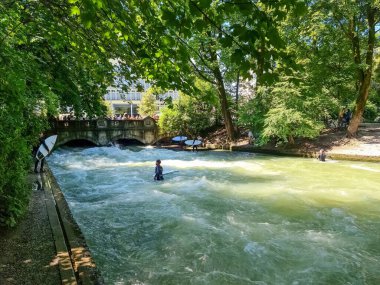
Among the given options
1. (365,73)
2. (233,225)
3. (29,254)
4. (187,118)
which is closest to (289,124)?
(365,73)

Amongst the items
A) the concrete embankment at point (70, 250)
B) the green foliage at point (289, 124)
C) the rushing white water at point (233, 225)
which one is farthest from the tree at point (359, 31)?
the concrete embankment at point (70, 250)

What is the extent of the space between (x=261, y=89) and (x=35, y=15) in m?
22.3

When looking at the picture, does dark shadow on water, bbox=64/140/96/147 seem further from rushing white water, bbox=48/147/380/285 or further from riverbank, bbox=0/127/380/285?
riverbank, bbox=0/127/380/285

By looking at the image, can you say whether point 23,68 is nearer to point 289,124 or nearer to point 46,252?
point 46,252

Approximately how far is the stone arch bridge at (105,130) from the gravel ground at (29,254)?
27.4 meters

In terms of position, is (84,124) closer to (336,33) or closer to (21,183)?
(336,33)

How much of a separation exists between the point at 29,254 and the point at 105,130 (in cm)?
3144

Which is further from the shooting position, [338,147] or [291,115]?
[338,147]

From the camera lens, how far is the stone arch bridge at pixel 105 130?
3456cm

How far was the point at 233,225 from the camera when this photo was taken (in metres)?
10.0

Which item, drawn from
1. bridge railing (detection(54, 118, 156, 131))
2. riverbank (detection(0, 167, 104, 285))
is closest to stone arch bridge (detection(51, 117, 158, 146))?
bridge railing (detection(54, 118, 156, 131))

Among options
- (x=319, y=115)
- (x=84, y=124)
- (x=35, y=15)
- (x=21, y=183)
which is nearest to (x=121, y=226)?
(x=21, y=183)

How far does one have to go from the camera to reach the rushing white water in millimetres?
7324

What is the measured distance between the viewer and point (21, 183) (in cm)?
780
